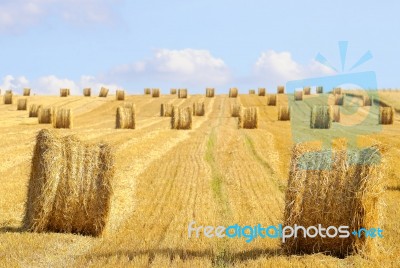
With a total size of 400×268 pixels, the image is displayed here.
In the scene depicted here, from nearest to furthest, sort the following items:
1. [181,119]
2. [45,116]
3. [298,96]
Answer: [181,119]
[45,116]
[298,96]

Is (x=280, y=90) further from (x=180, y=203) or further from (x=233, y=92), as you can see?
(x=180, y=203)

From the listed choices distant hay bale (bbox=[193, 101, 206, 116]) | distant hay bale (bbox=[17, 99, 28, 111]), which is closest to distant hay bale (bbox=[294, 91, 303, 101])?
distant hay bale (bbox=[193, 101, 206, 116])

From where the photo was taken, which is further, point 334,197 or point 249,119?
point 249,119

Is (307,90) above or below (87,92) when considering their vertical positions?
above

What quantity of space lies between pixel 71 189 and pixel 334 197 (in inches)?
171

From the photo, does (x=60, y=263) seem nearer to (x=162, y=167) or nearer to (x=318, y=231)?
(x=318, y=231)

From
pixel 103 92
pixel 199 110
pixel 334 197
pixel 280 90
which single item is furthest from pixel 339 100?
pixel 334 197

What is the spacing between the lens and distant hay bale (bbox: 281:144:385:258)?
29.2 feet

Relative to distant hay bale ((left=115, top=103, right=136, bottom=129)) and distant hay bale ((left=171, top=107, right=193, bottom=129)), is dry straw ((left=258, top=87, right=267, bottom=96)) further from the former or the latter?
distant hay bale ((left=115, top=103, right=136, bottom=129))

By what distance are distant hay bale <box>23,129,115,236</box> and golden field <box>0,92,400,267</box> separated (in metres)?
0.26

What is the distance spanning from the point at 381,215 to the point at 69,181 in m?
5.04

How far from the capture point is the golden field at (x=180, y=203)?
878 cm

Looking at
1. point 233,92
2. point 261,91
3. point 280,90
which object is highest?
point 280,90

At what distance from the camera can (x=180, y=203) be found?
12883mm
